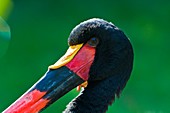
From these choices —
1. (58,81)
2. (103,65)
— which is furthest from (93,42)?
(58,81)

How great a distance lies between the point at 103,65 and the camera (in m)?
3.25

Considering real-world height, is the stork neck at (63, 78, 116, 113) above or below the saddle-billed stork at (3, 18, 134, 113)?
below

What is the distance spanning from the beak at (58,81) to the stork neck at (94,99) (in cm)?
8

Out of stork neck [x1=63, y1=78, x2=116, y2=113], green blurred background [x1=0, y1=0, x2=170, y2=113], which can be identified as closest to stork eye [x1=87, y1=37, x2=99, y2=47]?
stork neck [x1=63, y1=78, x2=116, y2=113]

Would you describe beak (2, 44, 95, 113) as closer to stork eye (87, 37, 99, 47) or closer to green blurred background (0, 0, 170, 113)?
stork eye (87, 37, 99, 47)

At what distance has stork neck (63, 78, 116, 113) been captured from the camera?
3.20m

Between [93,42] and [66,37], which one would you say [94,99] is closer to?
[93,42]

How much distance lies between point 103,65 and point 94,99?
199 millimetres

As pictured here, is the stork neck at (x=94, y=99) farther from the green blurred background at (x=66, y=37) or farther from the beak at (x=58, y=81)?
the green blurred background at (x=66, y=37)

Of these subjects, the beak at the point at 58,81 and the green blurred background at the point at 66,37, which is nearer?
the beak at the point at 58,81

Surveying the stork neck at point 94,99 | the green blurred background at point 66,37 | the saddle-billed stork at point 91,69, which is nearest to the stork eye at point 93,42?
the saddle-billed stork at point 91,69

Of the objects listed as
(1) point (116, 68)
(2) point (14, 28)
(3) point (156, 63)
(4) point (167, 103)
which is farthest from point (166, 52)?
(1) point (116, 68)

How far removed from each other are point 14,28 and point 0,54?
0.34 m

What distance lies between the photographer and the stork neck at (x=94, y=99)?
320 cm
